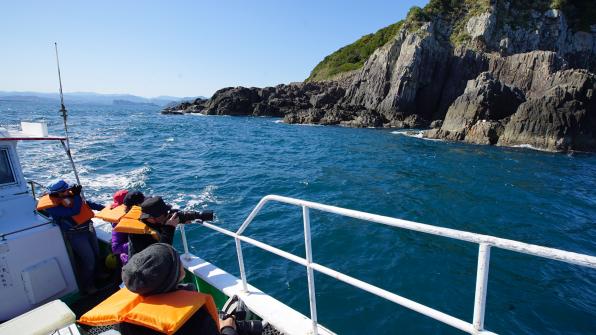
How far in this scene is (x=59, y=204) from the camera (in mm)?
4805

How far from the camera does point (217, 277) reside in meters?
4.42

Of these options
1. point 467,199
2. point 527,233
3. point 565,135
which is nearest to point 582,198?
point 467,199

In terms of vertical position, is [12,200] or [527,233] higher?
[12,200]

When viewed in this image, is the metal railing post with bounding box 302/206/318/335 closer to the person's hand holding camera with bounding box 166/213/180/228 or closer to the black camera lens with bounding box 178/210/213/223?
the black camera lens with bounding box 178/210/213/223

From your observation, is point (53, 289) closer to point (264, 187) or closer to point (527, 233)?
point (264, 187)

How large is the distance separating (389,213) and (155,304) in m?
10.6

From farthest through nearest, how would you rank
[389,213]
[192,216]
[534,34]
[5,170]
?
[534,34], [389,213], [5,170], [192,216]

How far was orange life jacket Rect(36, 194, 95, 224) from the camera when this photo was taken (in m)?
4.75

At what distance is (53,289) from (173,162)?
53.2ft

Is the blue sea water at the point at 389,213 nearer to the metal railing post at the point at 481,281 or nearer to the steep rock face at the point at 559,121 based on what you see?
the steep rock face at the point at 559,121

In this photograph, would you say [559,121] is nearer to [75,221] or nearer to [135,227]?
[135,227]

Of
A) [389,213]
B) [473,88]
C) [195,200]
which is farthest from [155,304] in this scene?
[473,88]

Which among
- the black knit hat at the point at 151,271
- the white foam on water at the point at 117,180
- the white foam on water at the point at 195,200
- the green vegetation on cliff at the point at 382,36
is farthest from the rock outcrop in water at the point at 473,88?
the black knit hat at the point at 151,271

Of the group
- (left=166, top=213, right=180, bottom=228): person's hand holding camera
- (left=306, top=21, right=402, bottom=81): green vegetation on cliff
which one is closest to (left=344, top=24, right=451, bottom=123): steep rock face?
(left=306, top=21, right=402, bottom=81): green vegetation on cliff
